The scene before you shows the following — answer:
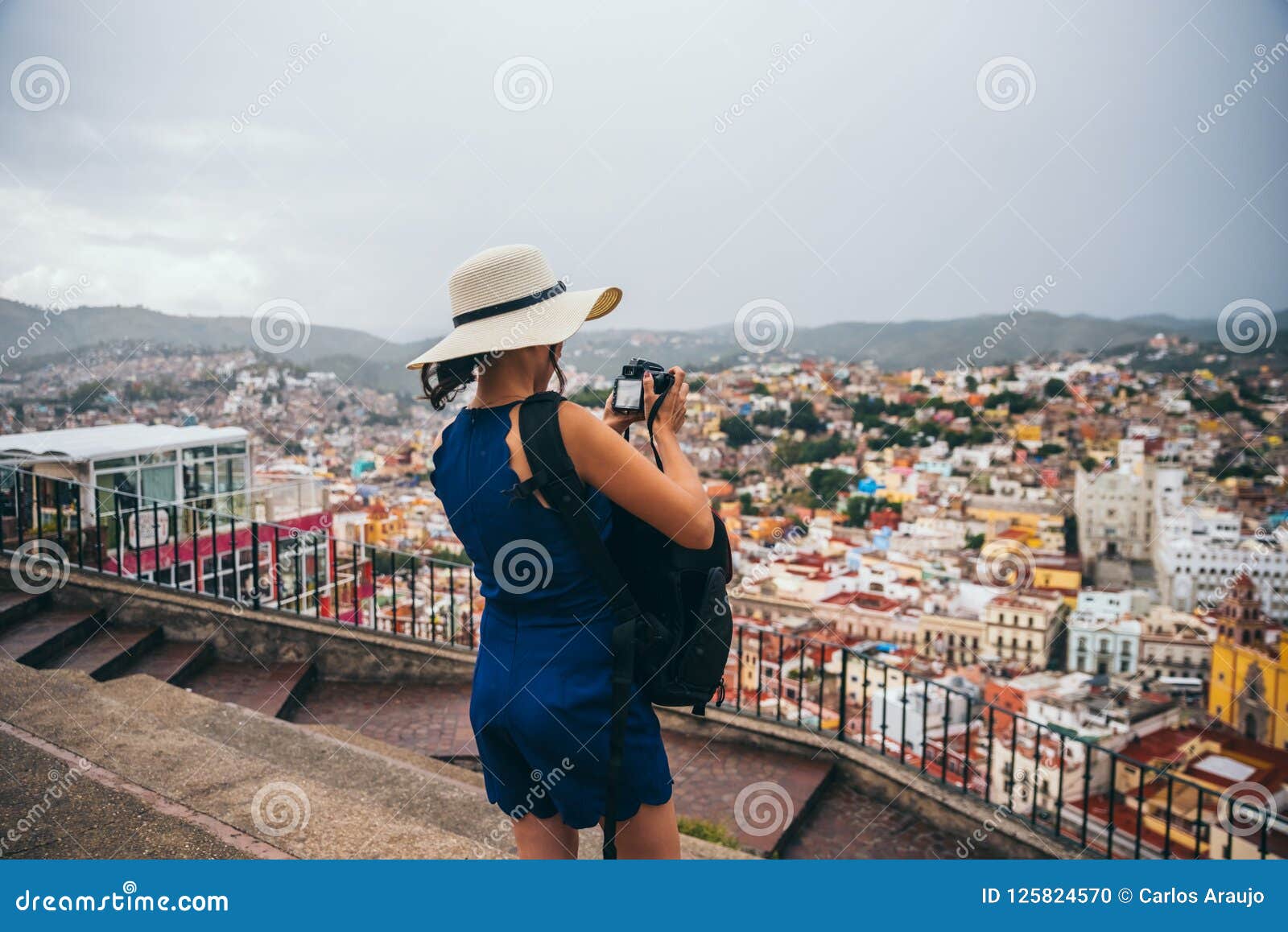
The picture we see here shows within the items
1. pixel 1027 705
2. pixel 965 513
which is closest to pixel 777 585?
pixel 1027 705

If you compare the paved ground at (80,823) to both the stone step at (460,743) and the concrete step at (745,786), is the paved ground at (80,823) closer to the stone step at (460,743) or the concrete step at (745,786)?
the stone step at (460,743)

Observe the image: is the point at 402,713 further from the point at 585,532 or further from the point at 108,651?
the point at 585,532

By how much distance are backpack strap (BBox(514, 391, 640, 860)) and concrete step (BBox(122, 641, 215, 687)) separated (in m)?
3.01

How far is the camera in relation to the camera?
1.21m

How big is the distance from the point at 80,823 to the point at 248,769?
1.44 feet

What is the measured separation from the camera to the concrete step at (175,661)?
343 centimetres

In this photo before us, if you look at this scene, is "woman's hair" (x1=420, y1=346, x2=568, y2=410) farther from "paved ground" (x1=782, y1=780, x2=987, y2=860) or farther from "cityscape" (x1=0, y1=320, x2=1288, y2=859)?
"paved ground" (x1=782, y1=780, x2=987, y2=860)

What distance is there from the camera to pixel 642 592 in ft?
3.86

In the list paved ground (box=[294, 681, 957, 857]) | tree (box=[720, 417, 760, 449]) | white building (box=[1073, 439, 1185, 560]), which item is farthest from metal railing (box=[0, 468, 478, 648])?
white building (box=[1073, 439, 1185, 560])

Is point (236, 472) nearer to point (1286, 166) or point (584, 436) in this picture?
point (584, 436)

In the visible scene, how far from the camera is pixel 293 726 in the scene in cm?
278

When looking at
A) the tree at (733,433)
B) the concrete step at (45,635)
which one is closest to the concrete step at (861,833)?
the concrete step at (45,635)

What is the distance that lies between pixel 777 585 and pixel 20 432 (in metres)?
23.6

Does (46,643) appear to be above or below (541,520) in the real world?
below
